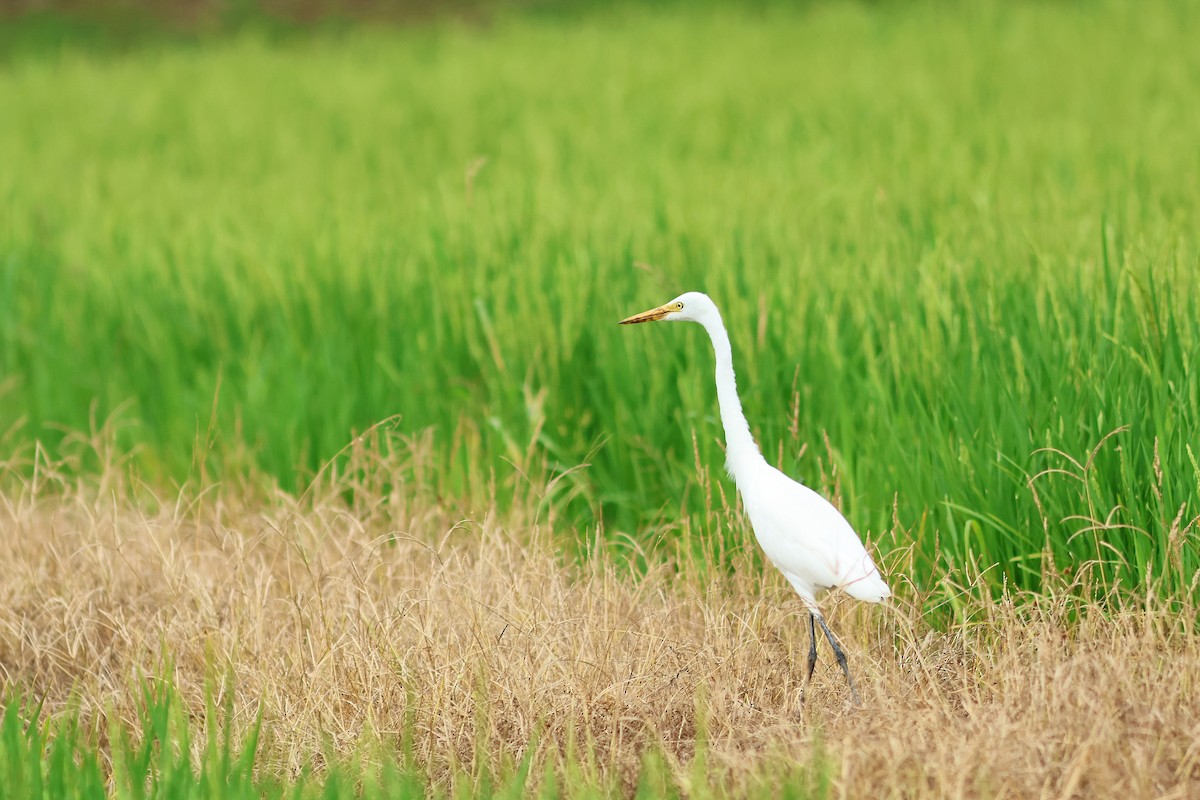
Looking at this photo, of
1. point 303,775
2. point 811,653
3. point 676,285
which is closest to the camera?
point 303,775

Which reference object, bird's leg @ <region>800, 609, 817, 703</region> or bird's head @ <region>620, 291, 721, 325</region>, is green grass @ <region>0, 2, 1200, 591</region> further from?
bird's head @ <region>620, 291, 721, 325</region>

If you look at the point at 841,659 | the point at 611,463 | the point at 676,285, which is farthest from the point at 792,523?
the point at 676,285

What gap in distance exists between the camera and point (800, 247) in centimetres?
531

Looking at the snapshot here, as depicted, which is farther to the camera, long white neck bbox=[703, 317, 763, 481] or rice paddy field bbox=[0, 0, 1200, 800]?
long white neck bbox=[703, 317, 763, 481]

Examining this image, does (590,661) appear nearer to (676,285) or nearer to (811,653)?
(811,653)

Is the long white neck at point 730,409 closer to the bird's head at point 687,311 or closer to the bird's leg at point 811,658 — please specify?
the bird's head at point 687,311

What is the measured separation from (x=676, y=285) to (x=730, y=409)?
2000 mm

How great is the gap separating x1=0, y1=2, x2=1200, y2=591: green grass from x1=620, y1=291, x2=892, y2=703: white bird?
1.59 feet

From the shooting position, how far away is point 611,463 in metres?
4.42

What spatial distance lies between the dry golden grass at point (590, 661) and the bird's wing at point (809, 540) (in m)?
0.20

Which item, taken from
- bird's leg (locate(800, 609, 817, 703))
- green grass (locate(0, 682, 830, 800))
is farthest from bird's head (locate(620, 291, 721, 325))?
green grass (locate(0, 682, 830, 800))

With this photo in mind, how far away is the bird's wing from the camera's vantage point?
8.98 feet

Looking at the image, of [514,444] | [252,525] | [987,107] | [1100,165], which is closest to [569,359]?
[514,444]

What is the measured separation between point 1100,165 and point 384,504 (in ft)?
12.7
